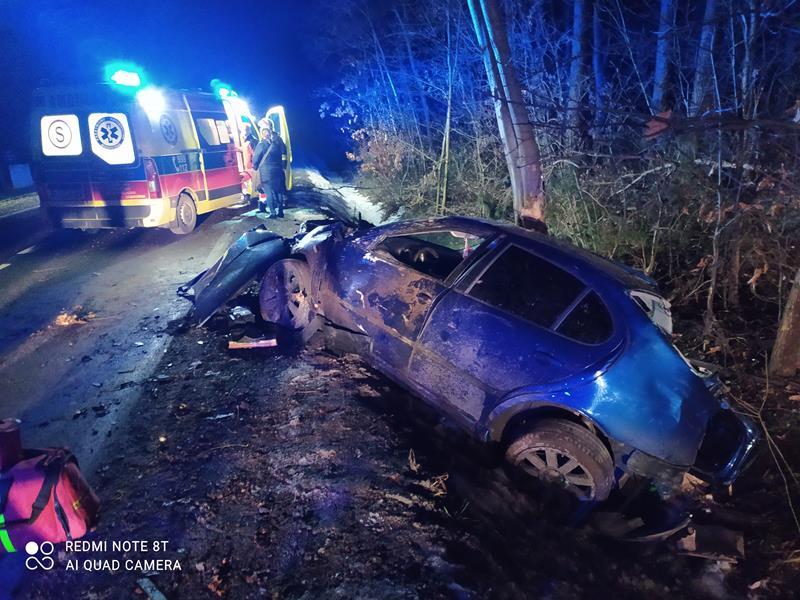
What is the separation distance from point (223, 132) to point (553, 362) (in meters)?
9.77

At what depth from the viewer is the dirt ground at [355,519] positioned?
241 centimetres

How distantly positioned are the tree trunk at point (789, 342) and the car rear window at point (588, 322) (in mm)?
2045

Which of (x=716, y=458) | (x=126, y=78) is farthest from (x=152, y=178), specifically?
(x=716, y=458)

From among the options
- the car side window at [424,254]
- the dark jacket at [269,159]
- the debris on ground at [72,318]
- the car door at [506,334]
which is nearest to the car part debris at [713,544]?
the car door at [506,334]

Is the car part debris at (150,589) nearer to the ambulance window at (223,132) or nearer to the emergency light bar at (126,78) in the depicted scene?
the emergency light bar at (126,78)

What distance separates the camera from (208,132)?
9.73 m

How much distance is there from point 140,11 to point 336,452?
48.9 meters

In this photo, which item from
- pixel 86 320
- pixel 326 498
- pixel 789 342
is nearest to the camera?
pixel 326 498

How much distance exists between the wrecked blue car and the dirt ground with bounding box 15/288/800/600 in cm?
34

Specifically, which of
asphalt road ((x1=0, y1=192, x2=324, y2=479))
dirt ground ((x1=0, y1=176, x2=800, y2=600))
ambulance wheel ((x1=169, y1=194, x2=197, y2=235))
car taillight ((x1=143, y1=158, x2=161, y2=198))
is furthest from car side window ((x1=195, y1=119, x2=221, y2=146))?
dirt ground ((x1=0, y1=176, x2=800, y2=600))

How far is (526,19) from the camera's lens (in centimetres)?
932

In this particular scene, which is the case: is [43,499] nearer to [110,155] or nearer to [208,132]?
[110,155]

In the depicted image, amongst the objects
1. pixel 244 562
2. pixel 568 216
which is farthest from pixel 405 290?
pixel 568 216

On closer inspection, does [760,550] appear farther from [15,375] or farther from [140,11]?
[140,11]
